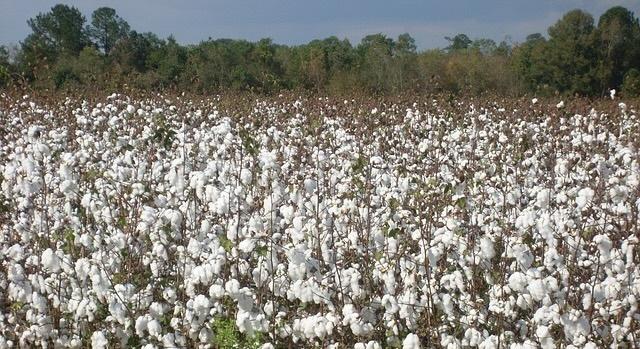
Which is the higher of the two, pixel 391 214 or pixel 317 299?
pixel 391 214

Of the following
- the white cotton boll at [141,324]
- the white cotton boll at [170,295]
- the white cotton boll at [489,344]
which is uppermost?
the white cotton boll at [170,295]

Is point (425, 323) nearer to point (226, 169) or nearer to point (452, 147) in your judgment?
point (226, 169)

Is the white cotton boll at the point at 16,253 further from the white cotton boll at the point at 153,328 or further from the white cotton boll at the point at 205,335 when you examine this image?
the white cotton boll at the point at 205,335

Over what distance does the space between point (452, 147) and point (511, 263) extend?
4.70m

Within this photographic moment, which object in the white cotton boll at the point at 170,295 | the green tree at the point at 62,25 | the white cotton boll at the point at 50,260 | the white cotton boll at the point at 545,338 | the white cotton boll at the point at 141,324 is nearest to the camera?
the white cotton boll at the point at 545,338

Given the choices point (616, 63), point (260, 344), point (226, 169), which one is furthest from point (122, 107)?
Answer: point (616, 63)

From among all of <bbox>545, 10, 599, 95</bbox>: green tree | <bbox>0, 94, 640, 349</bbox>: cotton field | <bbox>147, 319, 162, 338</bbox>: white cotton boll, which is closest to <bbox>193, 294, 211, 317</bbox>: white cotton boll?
<bbox>0, 94, 640, 349</bbox>: cotton field

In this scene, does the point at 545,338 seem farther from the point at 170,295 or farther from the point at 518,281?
the point at 170,295

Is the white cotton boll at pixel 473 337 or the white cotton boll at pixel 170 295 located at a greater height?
the white cotton boll at pixel 170 295

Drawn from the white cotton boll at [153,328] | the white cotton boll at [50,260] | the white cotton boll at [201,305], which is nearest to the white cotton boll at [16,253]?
the white cotton boll at [50,260]

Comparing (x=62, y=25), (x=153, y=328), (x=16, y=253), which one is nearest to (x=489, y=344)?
(x=153, y=328)

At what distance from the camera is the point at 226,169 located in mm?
5637

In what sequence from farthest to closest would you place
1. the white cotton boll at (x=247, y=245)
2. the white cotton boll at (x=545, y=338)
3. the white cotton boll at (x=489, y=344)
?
the white cotton boll at (x=247, y=245)
the white cotton boll at (x=489, y=344)
the white cotton boll at (x=545, y=338)

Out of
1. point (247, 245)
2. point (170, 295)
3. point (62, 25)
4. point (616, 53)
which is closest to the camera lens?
point (247, 245)
